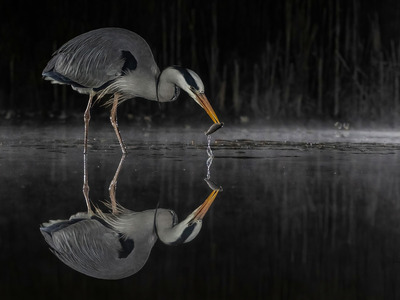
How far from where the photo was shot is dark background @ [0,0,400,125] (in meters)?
10.4

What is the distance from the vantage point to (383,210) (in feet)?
11.6

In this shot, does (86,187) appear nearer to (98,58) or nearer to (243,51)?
(98,58)

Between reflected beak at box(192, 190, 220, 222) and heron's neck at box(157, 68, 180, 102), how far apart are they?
253 centimetres

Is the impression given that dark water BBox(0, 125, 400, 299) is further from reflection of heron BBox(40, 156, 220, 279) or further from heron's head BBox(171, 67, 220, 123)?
heron's head BBox(171, 67, 220, 123)

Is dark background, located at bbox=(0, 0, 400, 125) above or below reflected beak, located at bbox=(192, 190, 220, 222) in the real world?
above

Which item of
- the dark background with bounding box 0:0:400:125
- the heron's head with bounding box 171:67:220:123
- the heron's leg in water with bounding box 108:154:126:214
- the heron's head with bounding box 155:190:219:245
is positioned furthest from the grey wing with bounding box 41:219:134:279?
the dark background with bounding box 0:0:400:125

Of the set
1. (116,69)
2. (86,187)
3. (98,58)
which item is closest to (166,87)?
(116,69)

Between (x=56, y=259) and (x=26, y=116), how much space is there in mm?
7738

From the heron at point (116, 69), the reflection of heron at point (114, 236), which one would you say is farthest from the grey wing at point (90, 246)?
the heron at point (116, 69)

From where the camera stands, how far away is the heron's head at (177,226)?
284 centimetres

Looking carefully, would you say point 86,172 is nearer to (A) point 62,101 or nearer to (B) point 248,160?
(B) point 248,160

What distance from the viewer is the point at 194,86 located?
6133 millimetres

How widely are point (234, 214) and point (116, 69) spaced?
3274 millimetres

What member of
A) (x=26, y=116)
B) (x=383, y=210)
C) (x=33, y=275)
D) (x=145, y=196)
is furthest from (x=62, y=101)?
(x=33, y=275)
